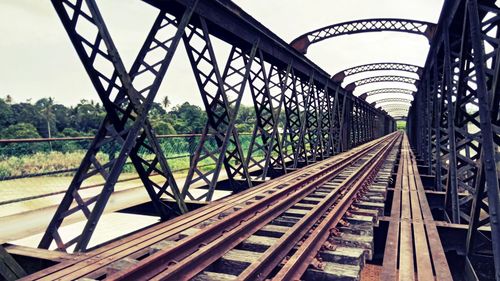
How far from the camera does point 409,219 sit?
5492mm

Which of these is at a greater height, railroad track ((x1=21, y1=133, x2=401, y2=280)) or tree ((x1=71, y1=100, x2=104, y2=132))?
tree ((x1=71, y1=100, x2=104, y2=132))

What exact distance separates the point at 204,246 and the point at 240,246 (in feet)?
1.84

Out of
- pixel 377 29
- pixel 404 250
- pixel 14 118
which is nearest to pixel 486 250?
pixel 404 250

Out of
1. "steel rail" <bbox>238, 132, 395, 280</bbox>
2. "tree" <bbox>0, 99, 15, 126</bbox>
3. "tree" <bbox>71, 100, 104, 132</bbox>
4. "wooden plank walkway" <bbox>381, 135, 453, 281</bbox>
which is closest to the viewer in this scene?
"steel rail" <bbox>238, 132, 395, 280</bbox>

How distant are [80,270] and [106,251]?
1.79ft

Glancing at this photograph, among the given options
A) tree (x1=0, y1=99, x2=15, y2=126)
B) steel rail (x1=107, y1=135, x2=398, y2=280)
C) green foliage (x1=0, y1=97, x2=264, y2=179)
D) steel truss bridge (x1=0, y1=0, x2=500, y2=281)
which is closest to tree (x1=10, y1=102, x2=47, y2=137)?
green foliage (x1=0, y1=97, x2=264, y2=179)

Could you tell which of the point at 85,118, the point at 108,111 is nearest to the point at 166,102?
the point at 85,118

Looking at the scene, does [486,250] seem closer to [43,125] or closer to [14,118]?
[14,118]

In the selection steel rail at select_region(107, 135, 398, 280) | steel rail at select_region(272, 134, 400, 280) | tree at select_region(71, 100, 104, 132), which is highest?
tree at select_region(71, 100, 104, 132)

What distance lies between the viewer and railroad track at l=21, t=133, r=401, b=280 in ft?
10.6

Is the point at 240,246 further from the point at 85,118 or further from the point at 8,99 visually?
the point at 8,99

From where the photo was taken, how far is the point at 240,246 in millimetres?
4297

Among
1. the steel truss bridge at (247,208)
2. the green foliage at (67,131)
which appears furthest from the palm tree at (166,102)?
the steel truss bridge at (247,208)

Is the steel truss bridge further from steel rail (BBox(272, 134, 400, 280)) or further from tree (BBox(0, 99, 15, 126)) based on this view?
tree (BBox(0, 99, 15, 126))
